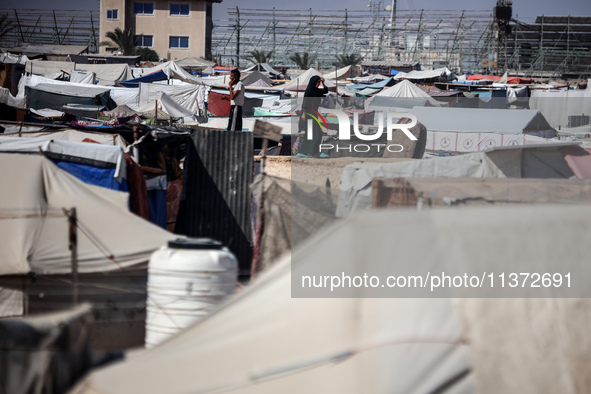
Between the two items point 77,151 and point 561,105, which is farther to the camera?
point 561,105

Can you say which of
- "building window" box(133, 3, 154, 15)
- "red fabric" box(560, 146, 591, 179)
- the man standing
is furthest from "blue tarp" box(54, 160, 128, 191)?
"building window" box(133, 3, 154, 15)

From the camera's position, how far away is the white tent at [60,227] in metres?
5.02

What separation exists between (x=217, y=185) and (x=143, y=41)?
63625 mm

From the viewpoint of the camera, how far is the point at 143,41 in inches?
2643

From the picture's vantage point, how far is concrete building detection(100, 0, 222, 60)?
66.1m

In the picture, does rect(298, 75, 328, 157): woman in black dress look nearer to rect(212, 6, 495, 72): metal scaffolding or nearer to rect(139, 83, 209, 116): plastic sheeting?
rect(139, 83, 209, 116): plastic sheeting

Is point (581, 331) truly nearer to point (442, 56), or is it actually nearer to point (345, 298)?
point (345, 298)

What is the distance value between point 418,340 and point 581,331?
0.94m

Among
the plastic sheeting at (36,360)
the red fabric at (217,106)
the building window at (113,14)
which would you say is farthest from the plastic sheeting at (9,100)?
the building window at (113,14)

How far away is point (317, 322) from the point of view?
3238 millimetres

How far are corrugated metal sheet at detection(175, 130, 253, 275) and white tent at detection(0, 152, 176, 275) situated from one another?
2.22 m

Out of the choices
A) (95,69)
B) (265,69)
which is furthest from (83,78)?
(265,69)

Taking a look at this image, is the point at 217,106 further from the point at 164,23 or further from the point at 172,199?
A: the point at 164,23

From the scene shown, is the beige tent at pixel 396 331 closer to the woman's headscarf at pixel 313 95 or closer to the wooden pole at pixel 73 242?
the wooden pole at pixel 73 242
